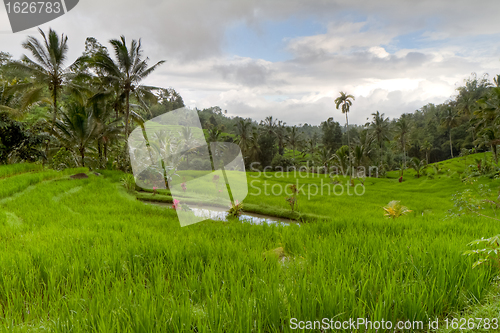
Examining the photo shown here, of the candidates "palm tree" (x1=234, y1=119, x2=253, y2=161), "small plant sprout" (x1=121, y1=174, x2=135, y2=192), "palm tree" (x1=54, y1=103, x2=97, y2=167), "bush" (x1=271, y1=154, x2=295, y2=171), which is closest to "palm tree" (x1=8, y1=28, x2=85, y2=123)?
"palm tree" (x1=54, y1=103, x2=97, y2=167)

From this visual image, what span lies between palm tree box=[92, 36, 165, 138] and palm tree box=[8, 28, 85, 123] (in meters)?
1.37

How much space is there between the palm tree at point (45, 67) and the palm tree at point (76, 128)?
90 cm

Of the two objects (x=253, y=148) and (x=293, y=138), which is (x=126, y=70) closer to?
(x=253, y=148)

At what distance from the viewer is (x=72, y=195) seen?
769 cm

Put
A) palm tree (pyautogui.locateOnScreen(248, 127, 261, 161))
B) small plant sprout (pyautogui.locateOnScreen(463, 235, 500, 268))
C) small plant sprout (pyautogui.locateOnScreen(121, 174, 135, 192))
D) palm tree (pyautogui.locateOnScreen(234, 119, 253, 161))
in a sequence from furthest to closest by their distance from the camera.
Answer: palm tree (pyautogui.locateOnScreen(248, 127, 261, 161)) → palm tree (pyautogui.locateOnScreen(234, 119, 253, 161)) → small plant sprout (pyautogui.locateOnScreen(121, 174, 135, 192)) → small plant sprout (pyautogui.locateOnScreen(463, 235, 500, 268))

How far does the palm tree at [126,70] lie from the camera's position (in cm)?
1416

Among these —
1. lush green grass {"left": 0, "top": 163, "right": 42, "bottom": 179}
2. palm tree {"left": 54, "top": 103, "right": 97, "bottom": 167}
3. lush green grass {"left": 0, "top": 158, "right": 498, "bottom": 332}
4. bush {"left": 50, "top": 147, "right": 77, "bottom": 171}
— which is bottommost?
lush green grass {"left": 0, "top": 158, "right": 498, "bottom": 332}

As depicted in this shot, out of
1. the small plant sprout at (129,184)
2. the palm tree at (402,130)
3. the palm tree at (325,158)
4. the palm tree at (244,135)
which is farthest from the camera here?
the palm tree at (402,130)

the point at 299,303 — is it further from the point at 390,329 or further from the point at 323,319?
the point at 390,329

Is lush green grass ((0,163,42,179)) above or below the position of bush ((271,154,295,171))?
above

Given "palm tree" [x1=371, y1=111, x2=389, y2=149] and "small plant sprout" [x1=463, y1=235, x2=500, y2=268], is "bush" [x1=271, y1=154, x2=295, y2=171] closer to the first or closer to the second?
"palm tree" [x1=371, y1=111, x2=389, y2=149]

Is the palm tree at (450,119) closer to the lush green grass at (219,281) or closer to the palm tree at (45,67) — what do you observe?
the lush green grass at (219,281)

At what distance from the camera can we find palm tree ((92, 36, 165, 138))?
14.2 meters

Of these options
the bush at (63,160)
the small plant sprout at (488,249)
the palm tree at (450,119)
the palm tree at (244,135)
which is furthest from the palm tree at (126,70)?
the palm tree at (450,119)
